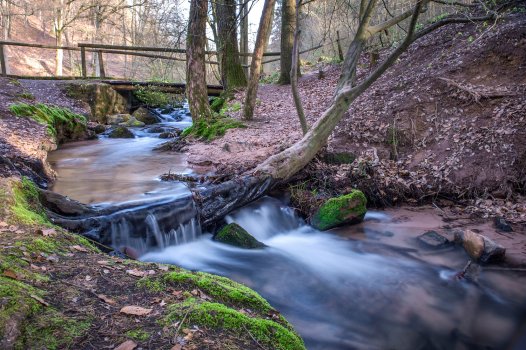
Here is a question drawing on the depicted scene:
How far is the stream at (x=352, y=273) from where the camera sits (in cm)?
415

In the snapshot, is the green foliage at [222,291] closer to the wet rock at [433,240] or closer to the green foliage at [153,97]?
the wet rock at [433,240]

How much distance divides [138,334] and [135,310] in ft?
0.97

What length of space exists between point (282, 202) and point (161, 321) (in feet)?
16.6

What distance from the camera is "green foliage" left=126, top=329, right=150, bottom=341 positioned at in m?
2.16

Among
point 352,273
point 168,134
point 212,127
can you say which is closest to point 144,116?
point 168,134

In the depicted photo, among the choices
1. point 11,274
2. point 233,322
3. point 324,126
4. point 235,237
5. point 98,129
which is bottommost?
point 235,237

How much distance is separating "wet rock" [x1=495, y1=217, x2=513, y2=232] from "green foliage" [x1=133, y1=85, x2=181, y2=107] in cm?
1450

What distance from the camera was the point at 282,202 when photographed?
730 cm

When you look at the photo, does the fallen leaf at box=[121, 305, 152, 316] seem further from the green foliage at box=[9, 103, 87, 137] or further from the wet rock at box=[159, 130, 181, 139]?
the wet rock at box=[159, 130, 181, 139]

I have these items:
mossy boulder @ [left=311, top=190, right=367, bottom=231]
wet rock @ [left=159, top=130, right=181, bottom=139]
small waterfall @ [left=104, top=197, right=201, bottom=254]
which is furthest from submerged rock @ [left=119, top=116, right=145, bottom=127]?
mossy boulder @ [left=311, top=190, right=367, bottom=231]

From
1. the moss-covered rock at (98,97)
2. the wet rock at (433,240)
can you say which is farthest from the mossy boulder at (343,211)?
the moss-covered rock at (98,97)

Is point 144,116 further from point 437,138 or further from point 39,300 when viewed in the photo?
point 39,300

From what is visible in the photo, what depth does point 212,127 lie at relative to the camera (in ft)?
36.7

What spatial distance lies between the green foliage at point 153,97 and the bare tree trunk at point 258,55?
7017mm
